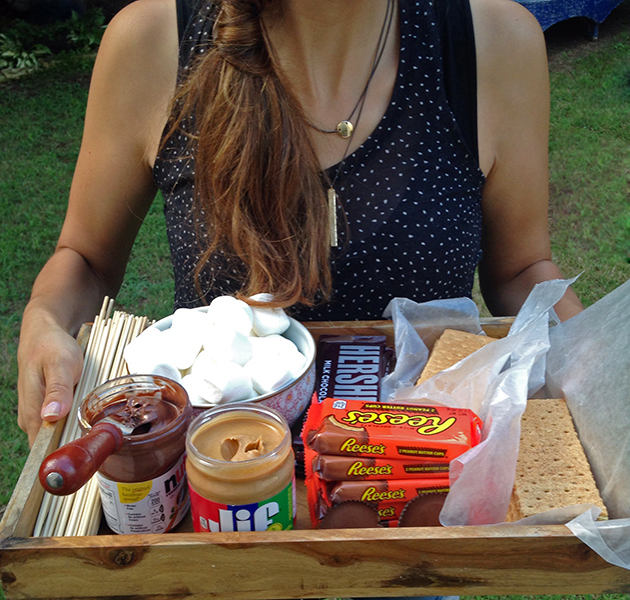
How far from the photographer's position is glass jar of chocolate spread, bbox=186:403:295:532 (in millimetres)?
793

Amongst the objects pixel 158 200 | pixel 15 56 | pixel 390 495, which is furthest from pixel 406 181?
pixel 15 56

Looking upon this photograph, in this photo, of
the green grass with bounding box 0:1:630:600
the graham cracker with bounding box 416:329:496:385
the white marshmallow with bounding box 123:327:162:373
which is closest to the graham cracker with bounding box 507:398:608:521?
the graham cracker with bounding box 416:329:496:385

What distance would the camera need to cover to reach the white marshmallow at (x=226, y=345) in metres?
0.97

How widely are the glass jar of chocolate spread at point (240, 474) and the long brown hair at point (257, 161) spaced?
38cm

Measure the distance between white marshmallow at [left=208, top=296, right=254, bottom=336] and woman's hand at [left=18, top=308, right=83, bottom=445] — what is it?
0.24m

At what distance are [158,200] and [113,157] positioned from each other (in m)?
2.93

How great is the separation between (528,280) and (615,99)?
170 inches

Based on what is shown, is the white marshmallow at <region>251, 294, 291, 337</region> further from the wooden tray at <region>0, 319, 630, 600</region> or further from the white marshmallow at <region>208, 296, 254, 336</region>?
the wooden tray at <region>0, 319, 630, 600</region>

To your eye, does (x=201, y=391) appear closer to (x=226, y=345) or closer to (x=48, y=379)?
(x=226, y=345)

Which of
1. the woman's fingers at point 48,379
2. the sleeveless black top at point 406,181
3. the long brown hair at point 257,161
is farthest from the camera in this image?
the sleeveless black top at point 406,181

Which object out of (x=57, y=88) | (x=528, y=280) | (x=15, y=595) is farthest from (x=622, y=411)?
(x=57, y=88)

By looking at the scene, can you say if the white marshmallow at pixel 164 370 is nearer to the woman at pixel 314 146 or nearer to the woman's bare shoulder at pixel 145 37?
the woman at pixel 314 146

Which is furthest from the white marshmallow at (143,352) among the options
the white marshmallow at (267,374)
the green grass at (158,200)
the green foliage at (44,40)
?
the green foliage at (44,40)

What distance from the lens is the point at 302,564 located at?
31.2 inches
